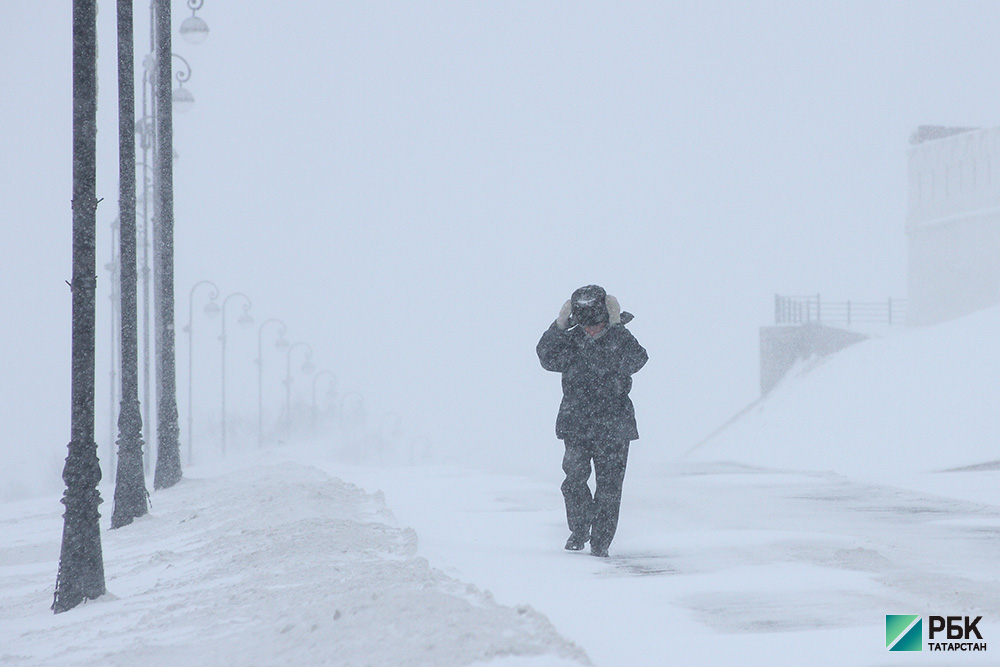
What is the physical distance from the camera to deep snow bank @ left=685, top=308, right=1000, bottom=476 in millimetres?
27828

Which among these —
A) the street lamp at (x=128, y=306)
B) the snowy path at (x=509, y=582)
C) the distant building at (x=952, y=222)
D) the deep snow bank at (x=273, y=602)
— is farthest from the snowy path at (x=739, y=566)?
the distant building at (x=952, y=222)

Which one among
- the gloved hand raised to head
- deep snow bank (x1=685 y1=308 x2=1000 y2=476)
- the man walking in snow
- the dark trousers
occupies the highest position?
the gloved hand raised to head

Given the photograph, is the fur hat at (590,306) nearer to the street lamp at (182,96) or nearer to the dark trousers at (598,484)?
the dark trousers at (598,484)

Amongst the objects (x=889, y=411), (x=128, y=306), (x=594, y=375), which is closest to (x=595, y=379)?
(x=594, y=375)

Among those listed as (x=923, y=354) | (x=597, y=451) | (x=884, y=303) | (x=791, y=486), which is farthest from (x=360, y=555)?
(x=884, y=303)

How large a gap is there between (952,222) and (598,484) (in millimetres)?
50312

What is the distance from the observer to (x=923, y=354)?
130ft

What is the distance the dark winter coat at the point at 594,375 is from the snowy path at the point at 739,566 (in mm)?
861

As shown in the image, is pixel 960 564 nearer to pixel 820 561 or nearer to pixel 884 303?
pixel 820 561

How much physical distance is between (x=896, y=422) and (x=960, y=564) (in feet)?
78.1

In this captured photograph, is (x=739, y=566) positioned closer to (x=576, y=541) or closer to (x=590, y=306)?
(x=576, y=541)

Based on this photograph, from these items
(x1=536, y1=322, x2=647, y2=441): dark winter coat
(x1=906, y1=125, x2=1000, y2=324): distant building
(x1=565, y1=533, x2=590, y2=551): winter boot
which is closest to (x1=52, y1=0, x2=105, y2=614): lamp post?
(x1=565, y1=533, x2=590, y2=551): winter boot

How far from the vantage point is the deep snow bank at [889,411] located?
27.8 meters

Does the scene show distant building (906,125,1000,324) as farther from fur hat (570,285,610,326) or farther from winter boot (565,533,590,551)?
fur hat (570,285,610,326)
